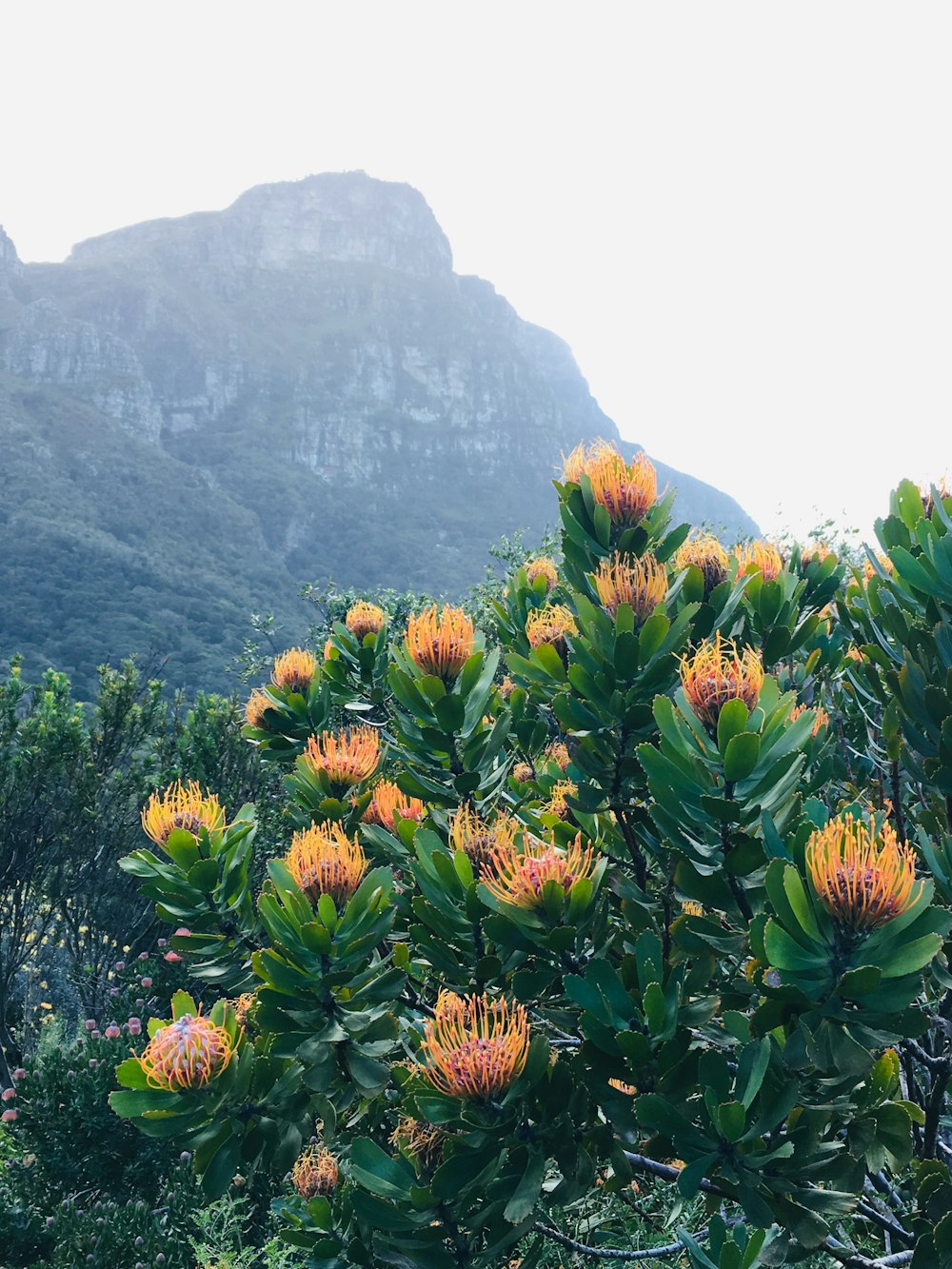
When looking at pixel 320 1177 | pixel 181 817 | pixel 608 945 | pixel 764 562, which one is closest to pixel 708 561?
pixel 764 562

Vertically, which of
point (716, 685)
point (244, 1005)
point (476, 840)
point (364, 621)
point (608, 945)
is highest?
point (716, 685)

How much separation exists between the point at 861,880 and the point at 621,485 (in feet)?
4.37

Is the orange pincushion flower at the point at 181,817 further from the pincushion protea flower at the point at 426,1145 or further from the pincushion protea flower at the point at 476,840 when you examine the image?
the pincushion protea flower at the point at 426,1145

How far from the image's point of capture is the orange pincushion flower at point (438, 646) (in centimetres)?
221

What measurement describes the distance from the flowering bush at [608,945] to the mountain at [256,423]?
3353 cm

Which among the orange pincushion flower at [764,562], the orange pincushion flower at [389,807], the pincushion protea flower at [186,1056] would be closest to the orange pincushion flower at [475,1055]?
the pincushion protea flower at [186,1056]

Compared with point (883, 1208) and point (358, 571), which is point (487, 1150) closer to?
point (883, 1208)

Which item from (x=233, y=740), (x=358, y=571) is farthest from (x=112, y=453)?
(x=233, y=740)

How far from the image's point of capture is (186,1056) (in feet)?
5.65

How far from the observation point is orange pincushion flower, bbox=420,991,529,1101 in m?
1.48

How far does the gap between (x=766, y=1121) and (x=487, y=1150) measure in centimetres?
52

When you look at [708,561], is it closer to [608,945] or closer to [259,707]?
[608,945]

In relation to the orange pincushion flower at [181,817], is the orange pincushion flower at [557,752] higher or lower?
lower

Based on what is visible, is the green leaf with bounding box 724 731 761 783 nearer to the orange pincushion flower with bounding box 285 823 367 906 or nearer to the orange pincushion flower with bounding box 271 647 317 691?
the orange pincushion flower with bounding box 285 823 367 906
